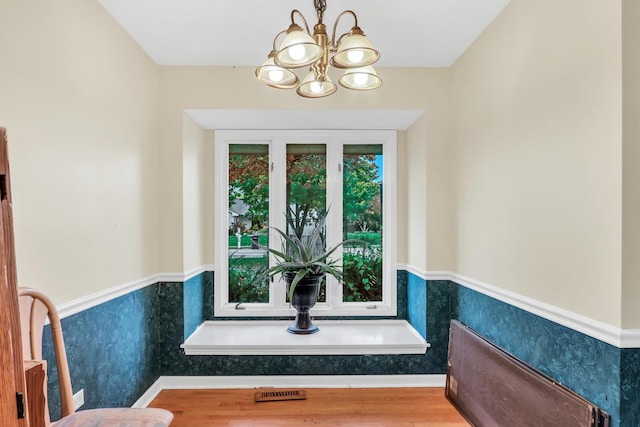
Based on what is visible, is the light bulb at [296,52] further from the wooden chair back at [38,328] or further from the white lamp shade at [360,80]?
the wooden chair back at [38,328]

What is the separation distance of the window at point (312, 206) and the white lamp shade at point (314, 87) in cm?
142

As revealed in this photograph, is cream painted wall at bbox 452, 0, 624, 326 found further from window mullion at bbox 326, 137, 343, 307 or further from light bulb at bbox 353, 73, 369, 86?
window mullion at bbox 326, 137, 343, 307

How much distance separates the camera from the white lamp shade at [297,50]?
1.28 m

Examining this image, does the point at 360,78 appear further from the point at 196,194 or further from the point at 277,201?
the point at 196,194

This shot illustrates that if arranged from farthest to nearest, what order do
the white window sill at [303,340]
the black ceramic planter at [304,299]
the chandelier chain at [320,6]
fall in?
the black ceramic planter at [304,299] < the white window sill at [303,340] < the chandelier chain at [320,6]

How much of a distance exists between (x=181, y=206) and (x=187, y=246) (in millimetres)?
Result: 314

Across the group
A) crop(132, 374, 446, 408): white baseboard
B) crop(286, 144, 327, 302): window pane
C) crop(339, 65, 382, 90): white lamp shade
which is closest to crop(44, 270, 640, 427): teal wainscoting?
crop(132, 374, 446, 408): white baseboard

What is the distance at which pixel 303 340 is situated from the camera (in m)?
2.63

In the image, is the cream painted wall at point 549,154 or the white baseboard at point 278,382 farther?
the white baseboard at point 278,382

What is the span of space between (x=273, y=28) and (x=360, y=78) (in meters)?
0.86

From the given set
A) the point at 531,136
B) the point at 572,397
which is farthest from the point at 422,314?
the point at 531,136

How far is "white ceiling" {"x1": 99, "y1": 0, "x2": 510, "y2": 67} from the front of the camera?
74.7 inches

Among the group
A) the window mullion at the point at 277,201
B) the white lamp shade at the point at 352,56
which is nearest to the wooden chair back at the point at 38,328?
the white lamp shade at the point at 352,56

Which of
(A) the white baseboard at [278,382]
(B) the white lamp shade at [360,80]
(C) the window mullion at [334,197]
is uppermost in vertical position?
(B) the white lamp shade at [360,80]
